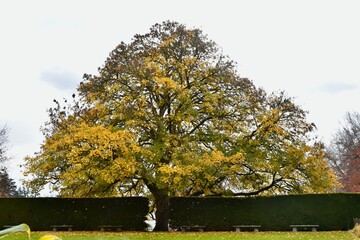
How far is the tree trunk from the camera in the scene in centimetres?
2352

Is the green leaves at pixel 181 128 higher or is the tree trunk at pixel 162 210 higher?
the green leaves at pixel 181 128

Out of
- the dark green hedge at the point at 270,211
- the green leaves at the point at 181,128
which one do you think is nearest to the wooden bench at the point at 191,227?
the dark green hedge at the point at 270,211

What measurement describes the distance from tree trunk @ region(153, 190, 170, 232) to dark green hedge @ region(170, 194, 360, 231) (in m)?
0.29

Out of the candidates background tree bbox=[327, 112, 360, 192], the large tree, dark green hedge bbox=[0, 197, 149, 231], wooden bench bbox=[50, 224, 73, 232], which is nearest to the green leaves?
the large tree

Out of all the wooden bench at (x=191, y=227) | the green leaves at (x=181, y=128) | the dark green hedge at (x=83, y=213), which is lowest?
the wooden bench at (x=191, y=227)

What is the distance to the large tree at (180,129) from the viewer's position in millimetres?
21953

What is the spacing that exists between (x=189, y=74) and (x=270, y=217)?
27.6ft

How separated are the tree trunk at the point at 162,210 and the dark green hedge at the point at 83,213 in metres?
0.59

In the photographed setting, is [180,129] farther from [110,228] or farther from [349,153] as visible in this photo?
[349,153]

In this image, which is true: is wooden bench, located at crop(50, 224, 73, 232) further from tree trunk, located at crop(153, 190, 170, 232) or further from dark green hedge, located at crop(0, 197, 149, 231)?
tree trunk, located at crop(153, 190, 170, 232)

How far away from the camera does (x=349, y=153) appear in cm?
3825

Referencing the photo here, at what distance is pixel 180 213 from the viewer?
2350 centimetres

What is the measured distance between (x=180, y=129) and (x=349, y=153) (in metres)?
19.9

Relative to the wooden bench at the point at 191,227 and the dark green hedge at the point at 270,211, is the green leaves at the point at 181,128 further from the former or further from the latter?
the wooden bench at the point at 191,227
